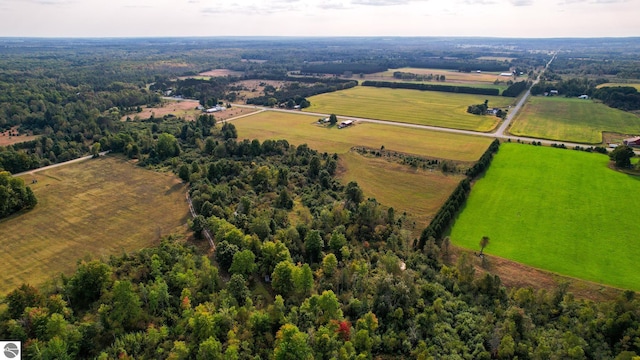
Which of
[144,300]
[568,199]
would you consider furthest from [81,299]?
[568,199]

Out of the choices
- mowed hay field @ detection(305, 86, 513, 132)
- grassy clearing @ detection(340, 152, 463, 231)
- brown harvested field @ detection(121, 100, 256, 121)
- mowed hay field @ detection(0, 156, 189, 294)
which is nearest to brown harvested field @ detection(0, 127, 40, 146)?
brown harvested field @ detection(121, 100, 256, 121)

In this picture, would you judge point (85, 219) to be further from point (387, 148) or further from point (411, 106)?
point (411, 106)

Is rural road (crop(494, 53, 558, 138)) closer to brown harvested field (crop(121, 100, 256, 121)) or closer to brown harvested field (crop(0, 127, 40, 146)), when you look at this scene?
brown harvested field (crop(121, 100, 256, 121))

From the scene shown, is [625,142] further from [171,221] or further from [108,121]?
[108,121]

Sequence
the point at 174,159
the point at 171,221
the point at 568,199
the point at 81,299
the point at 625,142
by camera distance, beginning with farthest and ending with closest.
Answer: the point at 625,142 → the point at 174,159 → the point at 568,199 → the point at 171,221 → the point at 81,299

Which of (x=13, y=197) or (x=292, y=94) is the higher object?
(x=292, y=94)

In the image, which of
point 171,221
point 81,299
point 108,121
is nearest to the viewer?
point 81,299

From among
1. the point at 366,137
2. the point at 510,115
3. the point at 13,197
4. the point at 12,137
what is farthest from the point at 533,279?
the point at 12,137
